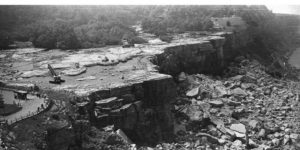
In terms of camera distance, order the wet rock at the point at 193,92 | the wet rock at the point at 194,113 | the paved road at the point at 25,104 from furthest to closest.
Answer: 1. the wet rock at the point at 193,92
2. the wet rock at the point at 194,113
3. the paved road at the point at 25,104

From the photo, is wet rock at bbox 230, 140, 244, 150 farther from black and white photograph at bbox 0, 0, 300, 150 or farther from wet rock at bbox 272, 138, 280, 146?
wet rock at bbox 272, 138, 280, 146

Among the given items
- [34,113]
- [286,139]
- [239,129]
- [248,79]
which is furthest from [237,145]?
[248,79]

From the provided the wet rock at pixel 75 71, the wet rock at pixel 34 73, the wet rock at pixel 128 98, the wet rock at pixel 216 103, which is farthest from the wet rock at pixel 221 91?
the wet rock at pixel 34 73

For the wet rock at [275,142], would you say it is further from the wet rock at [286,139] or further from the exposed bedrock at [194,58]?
the exposed bedrock at [194,58]

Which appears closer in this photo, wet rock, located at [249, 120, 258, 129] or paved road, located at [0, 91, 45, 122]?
paved road, located at [0, 91, 45, 122]

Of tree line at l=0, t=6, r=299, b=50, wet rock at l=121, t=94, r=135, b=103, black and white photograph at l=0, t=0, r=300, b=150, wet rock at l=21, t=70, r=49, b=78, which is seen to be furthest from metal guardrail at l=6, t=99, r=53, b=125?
tree line at l=0, t=6, r=299, b=50
